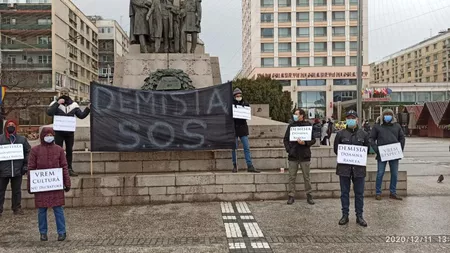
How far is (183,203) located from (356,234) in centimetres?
362

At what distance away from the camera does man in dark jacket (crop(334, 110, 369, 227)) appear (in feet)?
21.7

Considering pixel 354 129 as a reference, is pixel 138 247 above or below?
below

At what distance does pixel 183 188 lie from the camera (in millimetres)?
8203

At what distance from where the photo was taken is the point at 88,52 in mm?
81812

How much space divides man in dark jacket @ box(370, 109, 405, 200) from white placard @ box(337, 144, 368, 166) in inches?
73.7

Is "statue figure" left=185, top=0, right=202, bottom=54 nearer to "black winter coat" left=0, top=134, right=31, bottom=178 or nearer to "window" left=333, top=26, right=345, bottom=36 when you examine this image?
"black winter coat" left=0, top=134, right=31, bottom=178

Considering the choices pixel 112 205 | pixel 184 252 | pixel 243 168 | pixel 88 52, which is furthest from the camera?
pixel 88 52

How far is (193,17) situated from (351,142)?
26.1ft

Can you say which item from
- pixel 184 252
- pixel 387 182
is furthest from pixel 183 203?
pixel 387 182

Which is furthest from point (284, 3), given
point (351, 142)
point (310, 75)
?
point (351, 142)

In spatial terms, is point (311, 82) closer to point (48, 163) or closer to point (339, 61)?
point (339, 61)

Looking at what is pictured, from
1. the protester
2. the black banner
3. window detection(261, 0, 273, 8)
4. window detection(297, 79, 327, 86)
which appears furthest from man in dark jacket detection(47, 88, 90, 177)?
window detection(261, 0, 273, 8)

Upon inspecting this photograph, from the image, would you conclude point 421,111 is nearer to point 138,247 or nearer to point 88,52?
point 138,247

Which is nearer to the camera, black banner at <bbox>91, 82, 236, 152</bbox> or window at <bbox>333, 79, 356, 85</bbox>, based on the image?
black banner at <bbox>91, 82, 236, 152</bbox>
